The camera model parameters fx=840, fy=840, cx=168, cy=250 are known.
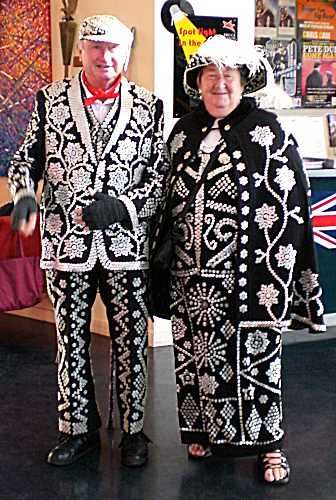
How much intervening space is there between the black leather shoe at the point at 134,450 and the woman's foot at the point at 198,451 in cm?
17

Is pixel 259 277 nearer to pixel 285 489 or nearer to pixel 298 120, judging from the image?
pixel 285 489

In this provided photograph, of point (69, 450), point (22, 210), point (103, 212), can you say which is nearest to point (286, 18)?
point (103, 212)

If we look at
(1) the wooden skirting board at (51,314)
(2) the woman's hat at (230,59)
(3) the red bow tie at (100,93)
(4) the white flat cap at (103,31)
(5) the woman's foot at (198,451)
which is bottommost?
(5) the woman's foot at (198,451)

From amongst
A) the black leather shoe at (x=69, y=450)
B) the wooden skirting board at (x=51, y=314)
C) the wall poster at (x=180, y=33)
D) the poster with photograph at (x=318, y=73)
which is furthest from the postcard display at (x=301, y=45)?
the black leather shoe at (x=69, y=450)

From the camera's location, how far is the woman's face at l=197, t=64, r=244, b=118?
8.80ft

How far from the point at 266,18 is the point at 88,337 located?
2.48m

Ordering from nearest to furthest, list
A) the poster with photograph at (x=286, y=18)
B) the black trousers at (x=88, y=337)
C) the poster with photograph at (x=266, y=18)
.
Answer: the black trousers at (x=88, y=337) < the poster with photograph at (x=266, y=18) < the poster with photograph at (x=286, y=18)

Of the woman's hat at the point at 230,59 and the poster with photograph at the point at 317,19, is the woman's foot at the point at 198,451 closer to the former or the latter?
the woman's hat at the point at 230,59

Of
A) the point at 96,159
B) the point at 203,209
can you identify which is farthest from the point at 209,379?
the point at 96,159

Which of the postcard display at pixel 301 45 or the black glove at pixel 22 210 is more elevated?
the postcard display at pixel 301 45

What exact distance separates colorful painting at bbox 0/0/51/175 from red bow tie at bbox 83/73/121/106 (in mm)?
2052

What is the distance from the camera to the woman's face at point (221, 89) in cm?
268

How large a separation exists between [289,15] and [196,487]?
9.59 feet

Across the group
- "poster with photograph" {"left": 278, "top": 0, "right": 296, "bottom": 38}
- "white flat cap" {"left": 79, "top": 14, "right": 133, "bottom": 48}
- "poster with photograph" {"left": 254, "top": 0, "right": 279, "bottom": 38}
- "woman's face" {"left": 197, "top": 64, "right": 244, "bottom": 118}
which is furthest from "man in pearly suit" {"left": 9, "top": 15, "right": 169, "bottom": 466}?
"poster with photograph" {"left": 278, "top": 0, "right": 296, "bottom": 38}
